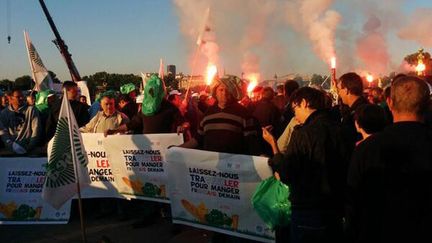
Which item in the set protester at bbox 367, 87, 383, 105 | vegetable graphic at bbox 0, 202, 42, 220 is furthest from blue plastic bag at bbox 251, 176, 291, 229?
protester at bbox 367, 87, 383, 105

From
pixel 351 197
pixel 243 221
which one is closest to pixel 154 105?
pixel 243 221

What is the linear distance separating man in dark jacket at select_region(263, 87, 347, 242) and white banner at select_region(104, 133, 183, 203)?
3181 millimetres

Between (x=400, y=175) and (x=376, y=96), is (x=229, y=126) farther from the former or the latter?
(x=376, y=96)

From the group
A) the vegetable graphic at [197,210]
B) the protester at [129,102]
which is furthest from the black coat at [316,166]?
the protester at [129,102]

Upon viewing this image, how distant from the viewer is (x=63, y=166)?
5.58m

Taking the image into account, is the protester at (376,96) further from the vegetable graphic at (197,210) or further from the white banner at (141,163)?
the vegetable graphic at (197,210)

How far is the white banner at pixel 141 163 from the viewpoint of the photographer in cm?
651

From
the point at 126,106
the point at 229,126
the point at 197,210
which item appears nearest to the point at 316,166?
the point at 229,126

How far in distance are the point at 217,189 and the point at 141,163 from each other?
6.14 ft

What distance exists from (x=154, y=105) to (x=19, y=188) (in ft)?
8.41

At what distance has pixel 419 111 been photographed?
259 centimetres

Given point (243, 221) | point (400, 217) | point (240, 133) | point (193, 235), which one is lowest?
point (193, 235)

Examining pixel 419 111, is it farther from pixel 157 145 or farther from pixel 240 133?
pixel 157 145

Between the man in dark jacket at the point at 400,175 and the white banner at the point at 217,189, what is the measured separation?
2115 millimetres
